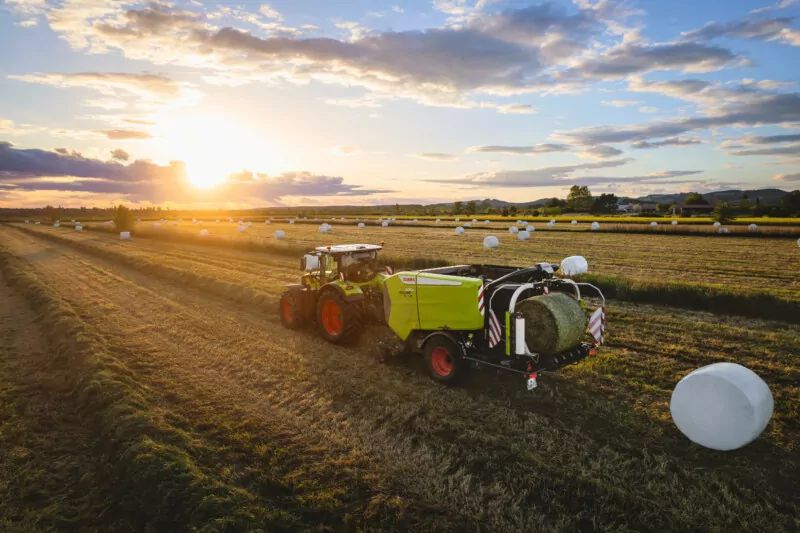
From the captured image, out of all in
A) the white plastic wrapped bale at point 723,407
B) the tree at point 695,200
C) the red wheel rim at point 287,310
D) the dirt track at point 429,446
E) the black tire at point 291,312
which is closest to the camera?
the dirt track at point 429,446

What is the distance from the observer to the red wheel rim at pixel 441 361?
30.4 feet

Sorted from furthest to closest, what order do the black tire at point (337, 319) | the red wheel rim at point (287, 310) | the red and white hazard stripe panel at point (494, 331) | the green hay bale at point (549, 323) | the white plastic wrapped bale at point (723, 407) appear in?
the red wheel rim at point (287, 310), the black tire at point (337, 319), the red and white hazard stripe panel at point (494, 331), the green hay bale at point (549, 323), the white plastic wrapped bale at point (723, 407)

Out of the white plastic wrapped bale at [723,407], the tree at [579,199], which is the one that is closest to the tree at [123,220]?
the white plastic wrapped bale at [723,407]

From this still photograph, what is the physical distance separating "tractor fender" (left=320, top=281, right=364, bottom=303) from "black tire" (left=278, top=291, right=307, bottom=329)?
144 cm

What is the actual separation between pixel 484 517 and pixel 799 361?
911 cm

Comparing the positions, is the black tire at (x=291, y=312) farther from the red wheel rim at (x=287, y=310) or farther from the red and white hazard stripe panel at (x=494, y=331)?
the red and white hazard stripe panel at (x=494, y=331)

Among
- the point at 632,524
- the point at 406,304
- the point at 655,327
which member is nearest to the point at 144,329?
the point at 406,304

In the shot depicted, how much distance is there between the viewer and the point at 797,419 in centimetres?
773

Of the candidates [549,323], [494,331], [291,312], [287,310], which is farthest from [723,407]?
[287,310]

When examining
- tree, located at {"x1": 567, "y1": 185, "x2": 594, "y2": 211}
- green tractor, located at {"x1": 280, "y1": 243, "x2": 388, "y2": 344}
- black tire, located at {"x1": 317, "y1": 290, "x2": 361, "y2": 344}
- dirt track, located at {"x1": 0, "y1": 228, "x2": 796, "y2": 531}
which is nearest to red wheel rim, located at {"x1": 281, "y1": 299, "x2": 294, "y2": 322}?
green tractor, located at {"x1": 280, "y1": 243, "x2": 388, "y2": 344}

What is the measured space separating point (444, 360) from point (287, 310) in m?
5.83

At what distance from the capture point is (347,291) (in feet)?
37.9

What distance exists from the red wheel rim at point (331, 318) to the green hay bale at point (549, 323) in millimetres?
5038

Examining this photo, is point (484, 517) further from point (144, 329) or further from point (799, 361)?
point (144, 329)
